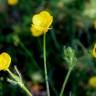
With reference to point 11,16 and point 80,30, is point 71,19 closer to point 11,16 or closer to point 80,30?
point 80,30

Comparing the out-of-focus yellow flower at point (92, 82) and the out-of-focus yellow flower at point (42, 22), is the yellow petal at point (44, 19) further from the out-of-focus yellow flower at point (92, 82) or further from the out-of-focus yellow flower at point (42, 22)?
the out-of-focus yellow flower at point (92, 82)

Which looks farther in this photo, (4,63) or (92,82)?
(92,82)

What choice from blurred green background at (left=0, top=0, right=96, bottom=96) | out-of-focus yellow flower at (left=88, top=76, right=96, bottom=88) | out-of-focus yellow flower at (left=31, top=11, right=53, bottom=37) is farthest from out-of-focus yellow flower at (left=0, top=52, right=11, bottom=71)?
out-of-focus yellow flower at (left=88, top=76, right=96, bottom=88)

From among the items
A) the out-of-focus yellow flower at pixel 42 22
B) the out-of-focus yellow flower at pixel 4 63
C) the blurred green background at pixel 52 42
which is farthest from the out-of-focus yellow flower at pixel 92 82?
the out-of-focus yellow flower at pixel 4 63

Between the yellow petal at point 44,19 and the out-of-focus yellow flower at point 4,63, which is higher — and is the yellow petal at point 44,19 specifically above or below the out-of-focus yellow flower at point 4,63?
above

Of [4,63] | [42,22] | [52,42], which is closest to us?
[4,63]

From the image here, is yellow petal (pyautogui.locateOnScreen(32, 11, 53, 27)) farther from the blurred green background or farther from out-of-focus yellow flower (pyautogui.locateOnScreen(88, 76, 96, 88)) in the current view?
out-of-focus yellow flower (pyautogui.locateOnScreen(88, 76, 96, 88))

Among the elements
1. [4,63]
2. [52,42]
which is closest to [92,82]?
[52,42]

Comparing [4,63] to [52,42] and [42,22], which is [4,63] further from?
[52,42]

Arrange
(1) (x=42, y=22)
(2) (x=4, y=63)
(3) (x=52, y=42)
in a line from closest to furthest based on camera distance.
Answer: (2) (x=4, y=63)
(1) (x=42, y=22)
(3) (x=52, y=42)
